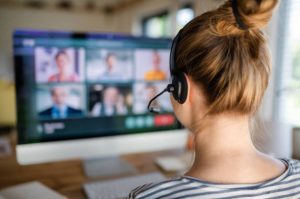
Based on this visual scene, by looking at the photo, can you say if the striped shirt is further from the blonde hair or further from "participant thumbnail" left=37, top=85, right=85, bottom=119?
"participant thumbnail" left=37, top=85, right=85, bottom=119

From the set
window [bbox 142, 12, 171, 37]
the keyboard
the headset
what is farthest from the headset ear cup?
window [bbox 142, 12, 171, 37]

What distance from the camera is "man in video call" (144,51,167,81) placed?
3.51ft

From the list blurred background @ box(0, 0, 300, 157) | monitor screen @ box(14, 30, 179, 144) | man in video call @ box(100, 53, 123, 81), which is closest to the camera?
monitor screen @ box(14, 30, 179, 144)

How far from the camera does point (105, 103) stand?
1.01 meters

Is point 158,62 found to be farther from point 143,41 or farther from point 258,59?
point 258,59

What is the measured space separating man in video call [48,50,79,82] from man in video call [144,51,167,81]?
0.89 feet

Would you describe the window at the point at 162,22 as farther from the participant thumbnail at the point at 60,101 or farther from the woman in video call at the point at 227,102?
the woman in video call at the point at 227,102

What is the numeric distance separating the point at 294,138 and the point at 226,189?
588mm

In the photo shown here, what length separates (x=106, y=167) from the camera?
108cm

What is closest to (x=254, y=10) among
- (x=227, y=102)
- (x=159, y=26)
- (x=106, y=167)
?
(x=227, y=102)

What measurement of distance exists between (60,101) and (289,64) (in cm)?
97

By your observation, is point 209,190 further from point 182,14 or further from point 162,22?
point 162,22

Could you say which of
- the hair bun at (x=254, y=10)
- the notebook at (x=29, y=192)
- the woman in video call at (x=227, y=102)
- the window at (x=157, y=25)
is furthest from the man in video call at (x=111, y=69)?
the window at (x=157, y=25)

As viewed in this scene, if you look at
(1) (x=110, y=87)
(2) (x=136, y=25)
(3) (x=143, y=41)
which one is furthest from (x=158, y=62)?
(2) (x=136, y=25)
